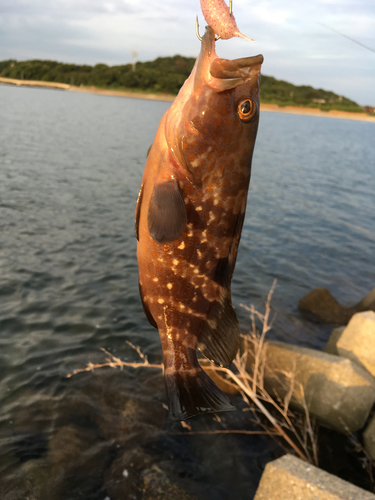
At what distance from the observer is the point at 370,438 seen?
750 centimetres

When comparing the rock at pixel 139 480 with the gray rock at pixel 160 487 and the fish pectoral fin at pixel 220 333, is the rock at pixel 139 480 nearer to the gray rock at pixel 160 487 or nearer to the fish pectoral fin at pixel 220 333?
→ the gray rock at pixel 160 487

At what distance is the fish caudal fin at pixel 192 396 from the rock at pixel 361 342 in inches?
300

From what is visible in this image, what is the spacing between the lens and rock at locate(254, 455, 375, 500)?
4.78m

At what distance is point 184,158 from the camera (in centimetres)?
213

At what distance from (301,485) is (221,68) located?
500cm

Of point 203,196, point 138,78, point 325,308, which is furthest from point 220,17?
point 138,78

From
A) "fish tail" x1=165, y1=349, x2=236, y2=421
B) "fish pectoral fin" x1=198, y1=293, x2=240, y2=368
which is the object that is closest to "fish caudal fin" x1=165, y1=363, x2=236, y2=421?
"fish tail" x1=165, y1=349, x2=236, y2=421

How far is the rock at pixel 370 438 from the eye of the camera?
7438 mm

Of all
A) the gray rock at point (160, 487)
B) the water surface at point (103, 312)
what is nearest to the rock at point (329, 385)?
the water surface at point (103, 312)

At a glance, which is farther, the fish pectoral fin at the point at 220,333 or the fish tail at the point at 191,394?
the fish pectoral fin at the point at 220,333

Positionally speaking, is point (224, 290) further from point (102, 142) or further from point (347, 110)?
point (347, 110)

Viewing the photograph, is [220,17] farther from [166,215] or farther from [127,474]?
[127,474]

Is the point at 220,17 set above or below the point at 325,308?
above

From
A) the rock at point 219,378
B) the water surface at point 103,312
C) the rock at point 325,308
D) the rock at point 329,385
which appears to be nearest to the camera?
the water surface at point 103,312
